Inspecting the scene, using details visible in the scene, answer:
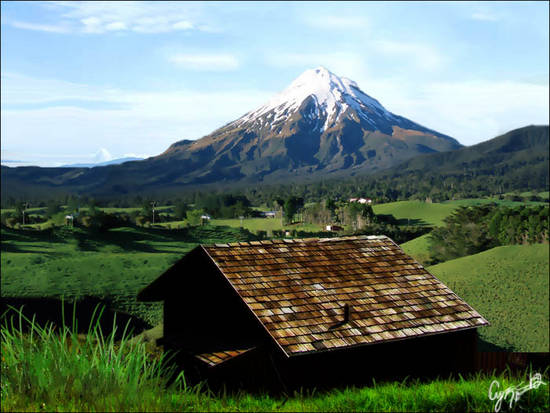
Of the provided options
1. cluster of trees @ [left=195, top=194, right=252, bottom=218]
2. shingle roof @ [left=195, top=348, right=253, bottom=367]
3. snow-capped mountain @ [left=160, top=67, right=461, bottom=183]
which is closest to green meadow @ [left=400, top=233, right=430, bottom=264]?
cluster of trees @ [left=195, top=194, right=252, bottom=218]

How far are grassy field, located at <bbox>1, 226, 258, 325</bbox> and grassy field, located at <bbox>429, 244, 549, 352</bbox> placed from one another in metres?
20.8

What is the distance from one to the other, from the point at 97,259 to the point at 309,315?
61656 millimetres

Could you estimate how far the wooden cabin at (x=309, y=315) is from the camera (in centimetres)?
1145

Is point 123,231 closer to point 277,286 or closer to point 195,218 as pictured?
point 195,218

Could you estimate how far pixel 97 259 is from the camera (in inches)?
2734

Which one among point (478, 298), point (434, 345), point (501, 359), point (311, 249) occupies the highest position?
point (311, 249)

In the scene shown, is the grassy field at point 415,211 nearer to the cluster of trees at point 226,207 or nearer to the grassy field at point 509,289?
the grassy field at point 509,289

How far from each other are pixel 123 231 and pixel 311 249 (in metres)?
64.0

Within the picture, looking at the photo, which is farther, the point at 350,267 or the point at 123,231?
the point at 123,231

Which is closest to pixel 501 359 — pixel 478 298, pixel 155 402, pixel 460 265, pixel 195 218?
pixel 155 402

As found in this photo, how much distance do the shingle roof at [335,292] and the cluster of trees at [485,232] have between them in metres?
49.5

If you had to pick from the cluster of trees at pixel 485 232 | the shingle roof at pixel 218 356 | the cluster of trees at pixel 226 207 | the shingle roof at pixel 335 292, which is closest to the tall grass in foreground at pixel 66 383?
the shingle roof at pixel 218 356

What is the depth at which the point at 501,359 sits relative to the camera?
16.9m

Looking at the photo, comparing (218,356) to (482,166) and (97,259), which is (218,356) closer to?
(97,259)
